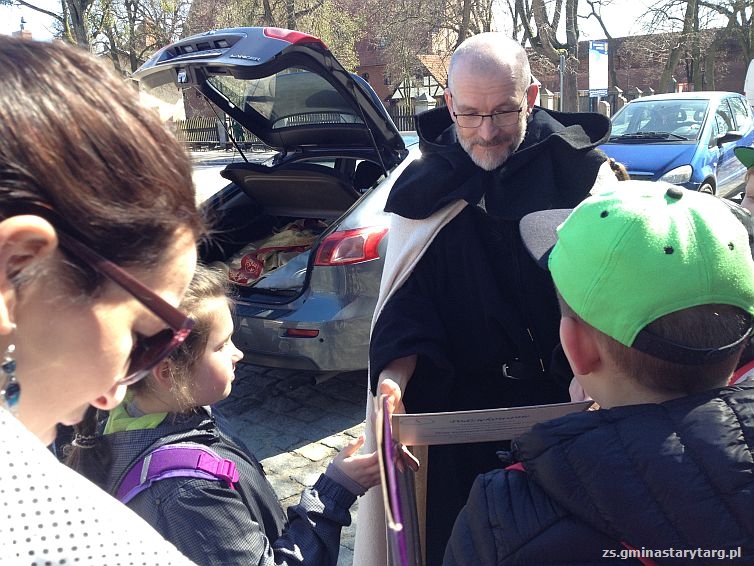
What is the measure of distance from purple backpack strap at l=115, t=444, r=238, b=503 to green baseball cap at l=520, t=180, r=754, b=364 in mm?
846

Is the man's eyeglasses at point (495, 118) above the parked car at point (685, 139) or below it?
above

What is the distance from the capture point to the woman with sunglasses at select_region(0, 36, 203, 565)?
2.26 feet

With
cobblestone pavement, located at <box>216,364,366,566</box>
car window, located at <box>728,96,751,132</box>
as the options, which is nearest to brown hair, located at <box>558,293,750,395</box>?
cobblestone pavement, located at <box>216,364,366,566</box>

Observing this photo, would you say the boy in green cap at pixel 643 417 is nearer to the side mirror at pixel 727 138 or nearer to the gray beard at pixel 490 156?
the gray beard at pixel 490 156

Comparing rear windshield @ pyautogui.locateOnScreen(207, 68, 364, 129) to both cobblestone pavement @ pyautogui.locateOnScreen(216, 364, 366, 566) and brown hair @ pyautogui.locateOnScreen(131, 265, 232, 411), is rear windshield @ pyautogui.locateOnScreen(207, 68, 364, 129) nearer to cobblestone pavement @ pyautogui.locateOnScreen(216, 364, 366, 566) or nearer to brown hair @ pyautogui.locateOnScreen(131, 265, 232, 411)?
cobblestone pavement @ pyautogui.locateOnScreen(216, 364, 366, 566)

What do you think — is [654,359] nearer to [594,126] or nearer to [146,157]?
[146,157]

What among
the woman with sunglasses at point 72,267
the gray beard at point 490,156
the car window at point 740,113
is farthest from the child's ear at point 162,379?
the car window at point 740,113

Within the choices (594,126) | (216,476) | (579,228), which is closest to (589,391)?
(579,228)

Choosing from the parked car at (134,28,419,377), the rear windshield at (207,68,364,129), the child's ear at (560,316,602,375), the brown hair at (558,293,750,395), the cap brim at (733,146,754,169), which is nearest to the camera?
the brown hair at (558,293,750,395)

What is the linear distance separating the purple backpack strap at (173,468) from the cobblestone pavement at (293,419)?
5.67 feet

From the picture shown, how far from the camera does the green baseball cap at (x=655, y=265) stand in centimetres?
107

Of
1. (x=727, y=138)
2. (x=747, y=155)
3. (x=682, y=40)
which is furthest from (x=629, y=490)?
(x=682, y=40)

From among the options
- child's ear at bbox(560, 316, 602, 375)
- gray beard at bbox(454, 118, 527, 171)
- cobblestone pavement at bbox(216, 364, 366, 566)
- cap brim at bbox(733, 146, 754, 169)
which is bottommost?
cobblestone pavement at bbox(216, 364, 366, 566)

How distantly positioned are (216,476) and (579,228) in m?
0.93
